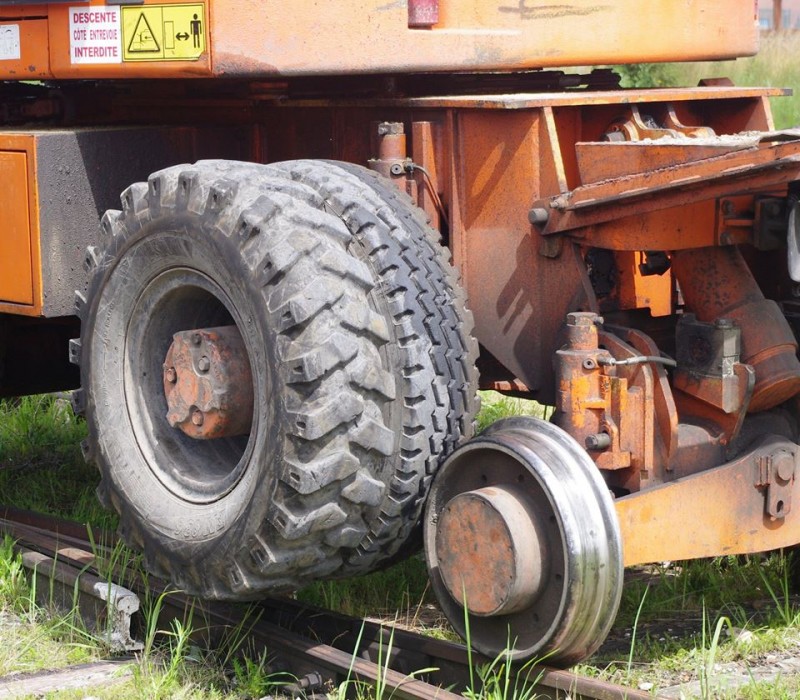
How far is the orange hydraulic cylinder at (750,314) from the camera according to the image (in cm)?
379

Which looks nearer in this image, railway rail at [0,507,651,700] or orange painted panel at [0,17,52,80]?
railway rail at [0,507,651,700]

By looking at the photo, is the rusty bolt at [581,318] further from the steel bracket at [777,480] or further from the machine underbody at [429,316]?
the steel bracket at [777,480]

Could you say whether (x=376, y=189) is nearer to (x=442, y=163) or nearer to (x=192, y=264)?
(x=442, y=163)

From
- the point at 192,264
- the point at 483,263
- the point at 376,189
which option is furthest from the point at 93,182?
the point at 483,263

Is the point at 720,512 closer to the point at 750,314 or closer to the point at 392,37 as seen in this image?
the point at 750,314

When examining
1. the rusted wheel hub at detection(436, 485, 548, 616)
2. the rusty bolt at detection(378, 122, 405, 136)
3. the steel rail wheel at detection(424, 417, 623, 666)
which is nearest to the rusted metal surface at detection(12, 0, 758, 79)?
the rusty bolt at detection(378, 122, 405, 136)

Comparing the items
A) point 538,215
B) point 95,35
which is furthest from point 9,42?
point 538,215

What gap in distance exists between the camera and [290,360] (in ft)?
11.8

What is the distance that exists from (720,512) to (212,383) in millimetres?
1427

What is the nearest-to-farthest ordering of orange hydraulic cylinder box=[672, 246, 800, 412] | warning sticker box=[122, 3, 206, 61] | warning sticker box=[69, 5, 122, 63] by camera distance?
orange hydraulic cylinder box=[672, 246, 800, 412], warning sticker box=[122, 3, 206, 61], warning sticker box=[69, 5, 122, 63]

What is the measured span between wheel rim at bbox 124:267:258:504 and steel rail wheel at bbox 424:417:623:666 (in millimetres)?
793

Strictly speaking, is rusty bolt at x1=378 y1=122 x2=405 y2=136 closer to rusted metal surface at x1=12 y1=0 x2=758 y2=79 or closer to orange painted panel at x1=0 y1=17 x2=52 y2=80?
rusted metal surface at x1=12 y1=0 x2=758 y2=79

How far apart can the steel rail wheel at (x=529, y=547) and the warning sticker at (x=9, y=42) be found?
201cm

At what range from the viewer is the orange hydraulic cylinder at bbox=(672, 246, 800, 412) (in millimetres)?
3791
